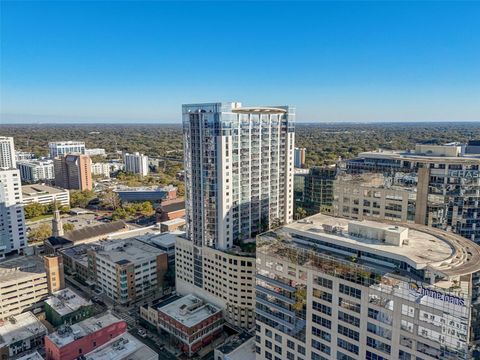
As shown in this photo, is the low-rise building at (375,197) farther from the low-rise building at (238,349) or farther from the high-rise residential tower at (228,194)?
the low-rise building at (238,349)

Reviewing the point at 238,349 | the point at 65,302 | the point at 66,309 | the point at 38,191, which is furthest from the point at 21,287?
the point at 38,191

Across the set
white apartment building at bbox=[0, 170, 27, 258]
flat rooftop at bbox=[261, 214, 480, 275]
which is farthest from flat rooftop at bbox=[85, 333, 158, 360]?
white apartment building at bbox=[0, 170, 27, 258]

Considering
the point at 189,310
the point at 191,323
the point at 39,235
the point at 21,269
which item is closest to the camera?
the point at 191,323

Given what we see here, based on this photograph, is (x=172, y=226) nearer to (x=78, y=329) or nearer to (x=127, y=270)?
(x=127, y=270)

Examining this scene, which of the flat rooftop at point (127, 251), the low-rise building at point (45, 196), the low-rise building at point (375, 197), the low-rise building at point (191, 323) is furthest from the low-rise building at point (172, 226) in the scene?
the low-rise building at point (45, 196)

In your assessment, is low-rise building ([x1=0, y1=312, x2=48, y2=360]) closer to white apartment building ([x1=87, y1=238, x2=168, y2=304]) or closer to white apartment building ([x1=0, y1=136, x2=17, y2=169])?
white apartment building ([x1=87, y1=238, x2=168, y2=304])

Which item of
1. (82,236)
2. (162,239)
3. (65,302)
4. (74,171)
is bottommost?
(65,302)

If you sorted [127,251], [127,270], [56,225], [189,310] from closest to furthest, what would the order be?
[189,310] → [127,270] → [127,251] → [56,225]
